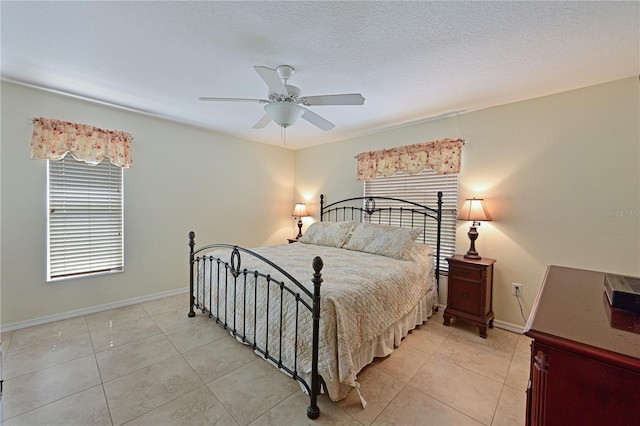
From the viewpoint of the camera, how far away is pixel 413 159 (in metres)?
3.49

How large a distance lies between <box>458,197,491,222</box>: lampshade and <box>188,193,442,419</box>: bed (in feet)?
1.23

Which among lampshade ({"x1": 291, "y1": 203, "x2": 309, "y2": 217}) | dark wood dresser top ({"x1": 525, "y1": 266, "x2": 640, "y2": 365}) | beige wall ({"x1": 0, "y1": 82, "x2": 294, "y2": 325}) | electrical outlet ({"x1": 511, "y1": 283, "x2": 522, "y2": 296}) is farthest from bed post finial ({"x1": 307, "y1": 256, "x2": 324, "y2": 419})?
lampshade ({"x1": 291, "y1": 203, "x2": 309, "y2": 217})

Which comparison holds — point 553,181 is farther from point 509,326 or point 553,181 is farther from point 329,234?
point 329,234

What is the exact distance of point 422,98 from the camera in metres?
2.79

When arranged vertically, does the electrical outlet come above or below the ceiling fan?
below

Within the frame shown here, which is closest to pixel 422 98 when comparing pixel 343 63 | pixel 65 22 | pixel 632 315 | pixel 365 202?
pixel 343 63

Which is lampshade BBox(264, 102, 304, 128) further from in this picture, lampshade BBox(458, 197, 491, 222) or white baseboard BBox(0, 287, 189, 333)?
white baseboard BBox(0, 287, 189, 333)

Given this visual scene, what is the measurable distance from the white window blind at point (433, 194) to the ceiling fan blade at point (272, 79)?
228cm

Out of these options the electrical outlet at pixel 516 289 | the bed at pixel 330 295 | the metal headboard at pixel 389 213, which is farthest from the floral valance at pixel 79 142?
the electrical outlet at pixel 516 289

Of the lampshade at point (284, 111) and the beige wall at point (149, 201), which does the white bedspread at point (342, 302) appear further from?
the lampshade at point (284, 111)

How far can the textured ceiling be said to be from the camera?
5.21 feet

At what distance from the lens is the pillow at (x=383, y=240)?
2967mm

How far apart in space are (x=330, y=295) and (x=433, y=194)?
7.56 feet

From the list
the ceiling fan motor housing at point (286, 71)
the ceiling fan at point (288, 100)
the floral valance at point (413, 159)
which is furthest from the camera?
the floral valance at point (413, 159)
